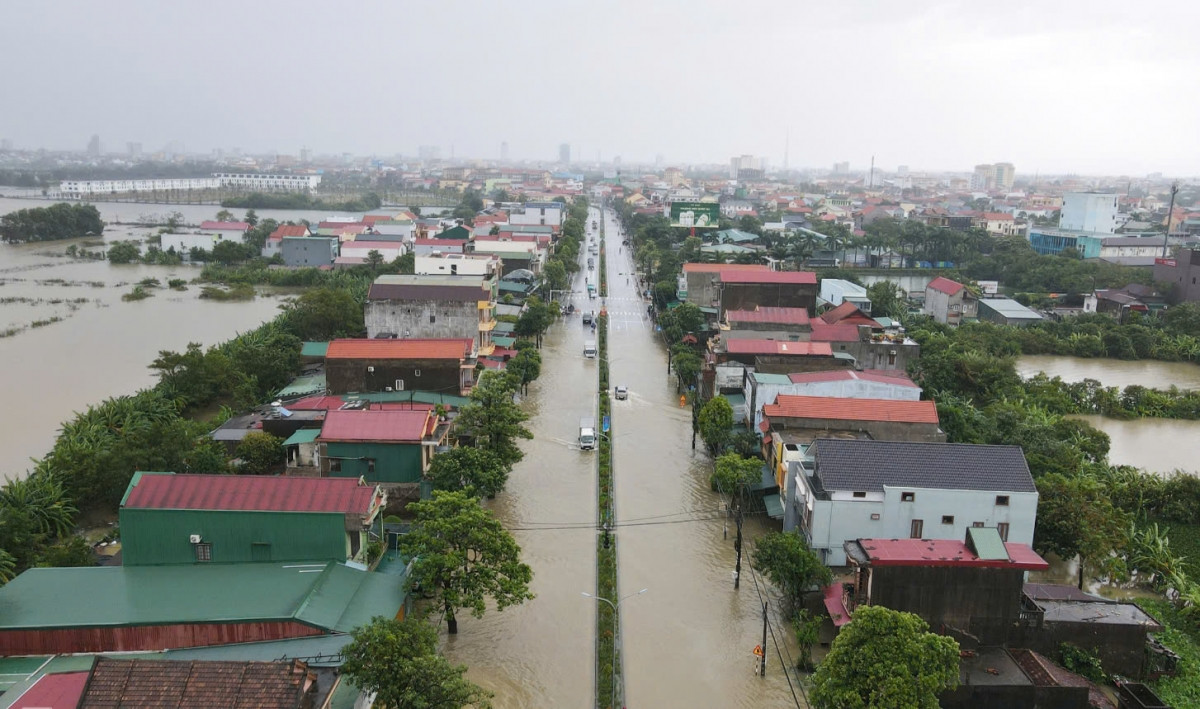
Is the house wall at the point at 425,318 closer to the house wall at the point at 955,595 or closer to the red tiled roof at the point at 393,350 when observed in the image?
the red tiled roof at the point at 393,350

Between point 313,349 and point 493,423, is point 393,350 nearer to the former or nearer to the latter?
point 493,423

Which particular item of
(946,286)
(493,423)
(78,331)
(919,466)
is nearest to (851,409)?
(919,466)

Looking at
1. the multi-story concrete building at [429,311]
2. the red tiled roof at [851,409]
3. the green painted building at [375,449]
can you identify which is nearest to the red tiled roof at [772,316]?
the multi-story concrete building at [429,311]

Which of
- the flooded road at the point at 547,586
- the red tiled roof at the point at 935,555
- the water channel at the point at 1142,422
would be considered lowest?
the flooded road at the point at 547,586

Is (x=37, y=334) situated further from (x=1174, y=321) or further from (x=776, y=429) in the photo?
(x=1174, y=321)

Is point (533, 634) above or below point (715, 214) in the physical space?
below

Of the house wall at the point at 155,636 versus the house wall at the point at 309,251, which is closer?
the house wall at the point at 155,636

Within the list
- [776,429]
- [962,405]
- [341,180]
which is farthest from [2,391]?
[341,180]
